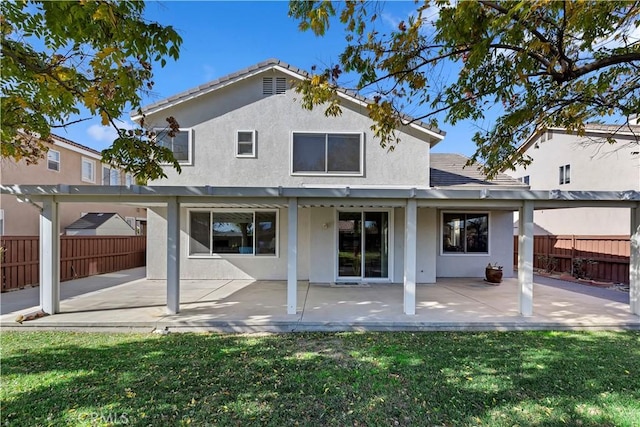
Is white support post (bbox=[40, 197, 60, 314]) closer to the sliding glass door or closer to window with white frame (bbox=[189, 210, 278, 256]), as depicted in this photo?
window with white frame (bbox=[189, 210, 278, 256])

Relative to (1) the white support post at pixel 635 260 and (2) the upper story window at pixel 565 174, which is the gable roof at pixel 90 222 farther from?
(2) the upper story window at pixel 565 174

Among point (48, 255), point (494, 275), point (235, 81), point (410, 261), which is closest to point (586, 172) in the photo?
point (494, 275)

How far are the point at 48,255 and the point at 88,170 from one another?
45.7ft

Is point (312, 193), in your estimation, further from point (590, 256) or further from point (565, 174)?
point (565, 174)

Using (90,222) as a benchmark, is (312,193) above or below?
above

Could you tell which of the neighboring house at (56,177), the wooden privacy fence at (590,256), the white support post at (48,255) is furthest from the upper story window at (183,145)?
the wooden privacy fence at (590,256)

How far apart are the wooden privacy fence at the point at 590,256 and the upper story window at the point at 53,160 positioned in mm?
23125

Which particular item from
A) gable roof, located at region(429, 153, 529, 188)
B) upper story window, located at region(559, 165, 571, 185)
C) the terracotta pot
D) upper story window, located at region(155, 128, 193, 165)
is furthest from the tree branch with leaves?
upper story window, located at region(559, 165, 571, 185)

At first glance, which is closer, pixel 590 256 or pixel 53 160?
pixel 590 256

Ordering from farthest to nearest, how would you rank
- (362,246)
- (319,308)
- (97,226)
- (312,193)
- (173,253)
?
(97,226)
(362,246)
(319,308)
(173,253)
(312,193)

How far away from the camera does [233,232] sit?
11.1 meters

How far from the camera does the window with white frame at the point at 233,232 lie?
11031mm

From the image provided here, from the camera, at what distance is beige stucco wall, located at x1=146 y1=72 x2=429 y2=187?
1031 cm

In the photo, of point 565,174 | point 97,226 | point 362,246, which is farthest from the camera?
point 565,174
